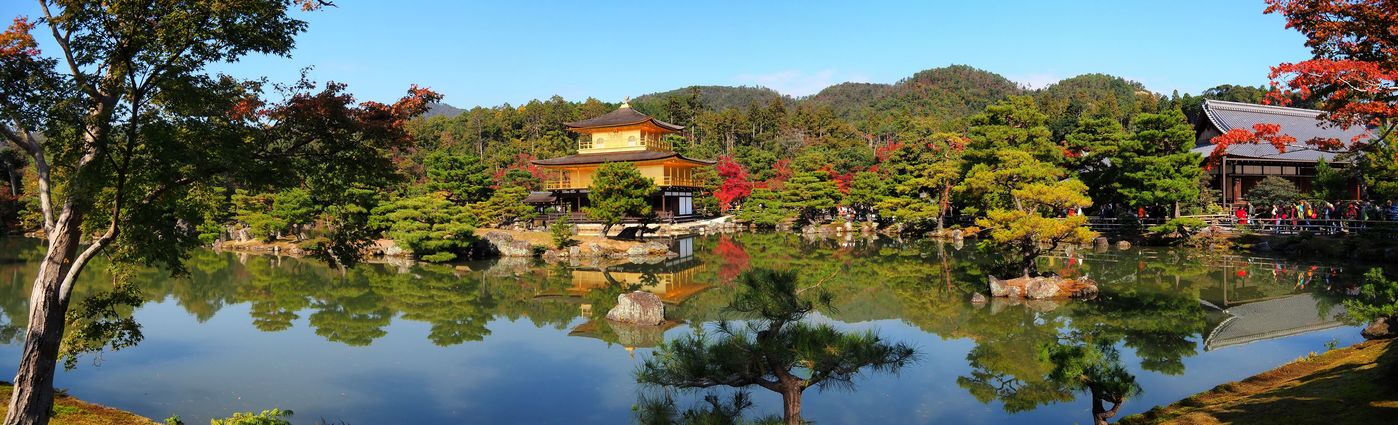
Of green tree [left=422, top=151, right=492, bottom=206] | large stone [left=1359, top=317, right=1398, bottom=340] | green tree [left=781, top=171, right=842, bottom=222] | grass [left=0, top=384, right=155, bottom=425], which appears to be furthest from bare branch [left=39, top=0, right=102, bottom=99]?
green tree [left=781, top=171, right=842, bottom=222]

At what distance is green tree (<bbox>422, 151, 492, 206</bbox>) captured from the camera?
28.2m

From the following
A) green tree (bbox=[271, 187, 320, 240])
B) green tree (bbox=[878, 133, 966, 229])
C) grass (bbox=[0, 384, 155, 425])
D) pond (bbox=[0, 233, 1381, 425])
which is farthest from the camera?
green tree (bbox=[878, 133, 966, 229])

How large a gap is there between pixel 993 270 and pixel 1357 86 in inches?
400

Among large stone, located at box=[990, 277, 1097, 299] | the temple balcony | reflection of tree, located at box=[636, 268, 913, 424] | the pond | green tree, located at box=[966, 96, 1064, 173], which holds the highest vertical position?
green tree, located at box=[966, 96, 1064, 173]

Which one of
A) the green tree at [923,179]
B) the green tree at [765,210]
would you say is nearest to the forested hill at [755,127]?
the green tree at [765,210]

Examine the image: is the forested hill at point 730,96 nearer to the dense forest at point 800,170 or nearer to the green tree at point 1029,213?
the dense forest at point 800,170

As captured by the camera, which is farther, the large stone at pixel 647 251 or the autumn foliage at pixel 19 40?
the large stone at pixel 647 251

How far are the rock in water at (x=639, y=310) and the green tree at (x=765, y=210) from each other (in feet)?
68.3

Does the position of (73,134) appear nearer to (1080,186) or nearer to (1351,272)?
(1080,186)

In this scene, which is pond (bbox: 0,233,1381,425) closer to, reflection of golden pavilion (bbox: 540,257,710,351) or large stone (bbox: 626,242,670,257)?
reflection of golden pavilion (bbox: 540,257,710,351)

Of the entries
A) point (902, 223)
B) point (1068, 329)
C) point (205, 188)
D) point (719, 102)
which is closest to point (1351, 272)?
point (1068, 329)

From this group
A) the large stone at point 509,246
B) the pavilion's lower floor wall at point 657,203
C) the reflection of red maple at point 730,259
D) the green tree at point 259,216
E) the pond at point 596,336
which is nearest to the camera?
the pond at point 596,336

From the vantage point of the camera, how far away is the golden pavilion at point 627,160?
30594mm

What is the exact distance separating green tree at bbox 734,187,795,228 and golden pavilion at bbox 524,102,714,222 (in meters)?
2.51
